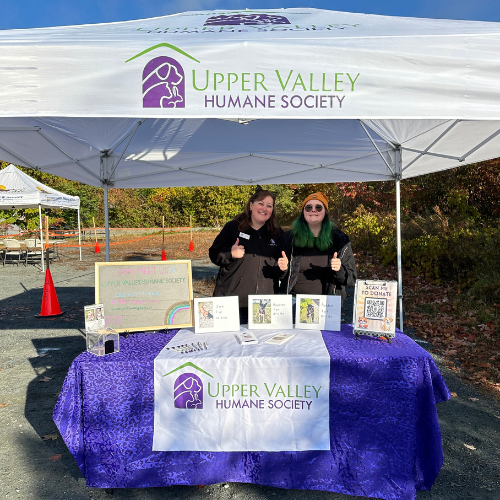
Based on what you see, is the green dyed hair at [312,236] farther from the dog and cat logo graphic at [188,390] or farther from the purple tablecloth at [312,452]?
the dog and cat logo graphic at [188,390]

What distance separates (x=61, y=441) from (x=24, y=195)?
430 inches

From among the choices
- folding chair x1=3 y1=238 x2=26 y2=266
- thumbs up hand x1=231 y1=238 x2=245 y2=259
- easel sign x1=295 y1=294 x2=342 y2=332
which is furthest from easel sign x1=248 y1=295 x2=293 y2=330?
folding chair x1=3 y1=238 x2=26 y2=266

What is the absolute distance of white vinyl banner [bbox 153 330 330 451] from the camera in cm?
211

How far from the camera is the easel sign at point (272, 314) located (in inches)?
101

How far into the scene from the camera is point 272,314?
2.59 metres


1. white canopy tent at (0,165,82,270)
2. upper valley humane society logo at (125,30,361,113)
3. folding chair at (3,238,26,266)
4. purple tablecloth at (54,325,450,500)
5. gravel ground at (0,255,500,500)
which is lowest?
gravel ground at (0,255,500,500)

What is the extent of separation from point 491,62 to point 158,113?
157cm

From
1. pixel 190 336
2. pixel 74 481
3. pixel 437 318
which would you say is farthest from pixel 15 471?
pixel 437 318

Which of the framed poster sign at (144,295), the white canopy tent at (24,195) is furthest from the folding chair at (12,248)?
the framed poster sign at (144,295)

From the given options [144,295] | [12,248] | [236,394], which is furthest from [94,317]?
[12,248]

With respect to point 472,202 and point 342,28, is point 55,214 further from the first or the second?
Result: point 342,28

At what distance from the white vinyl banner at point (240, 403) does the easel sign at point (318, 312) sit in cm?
44

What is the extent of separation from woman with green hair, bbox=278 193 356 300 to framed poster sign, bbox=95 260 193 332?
2.70 feet

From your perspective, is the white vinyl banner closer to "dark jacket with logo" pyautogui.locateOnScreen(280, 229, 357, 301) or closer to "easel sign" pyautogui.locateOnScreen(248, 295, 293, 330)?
"easel sign" pyautogui.locateOnScreen(248, 295, 293, 330)
